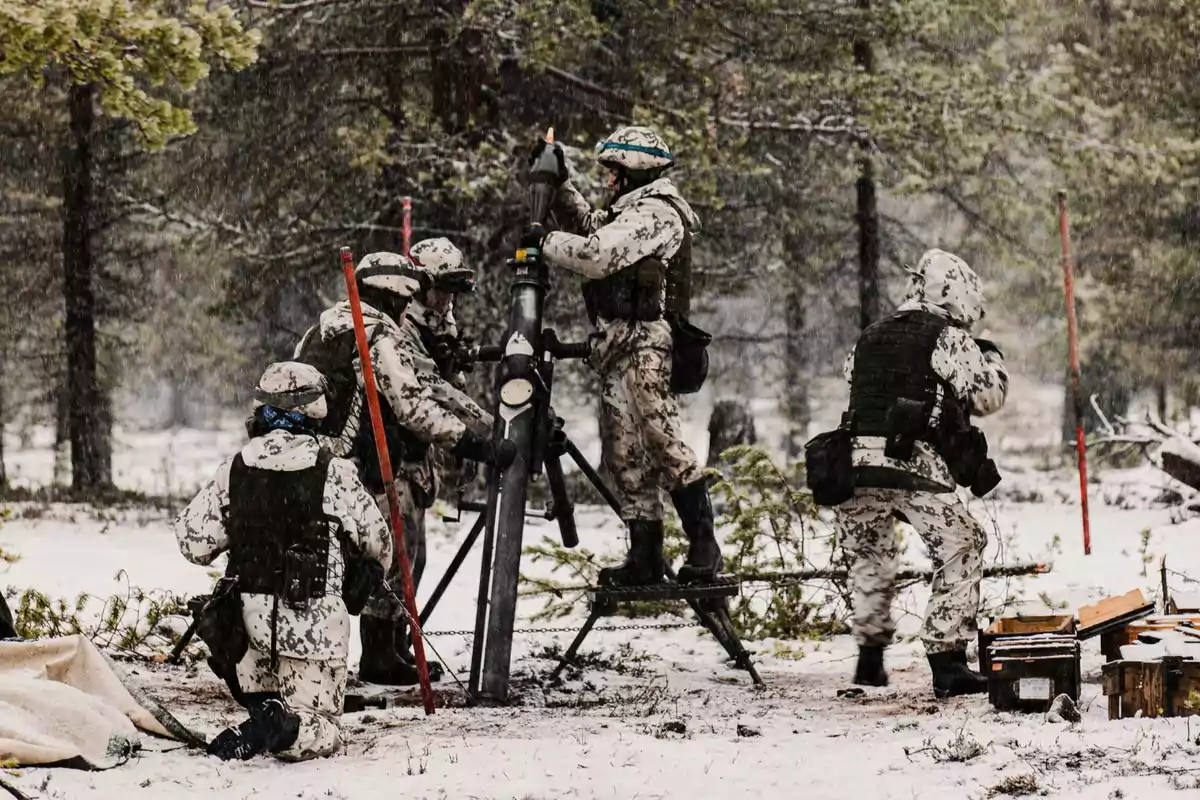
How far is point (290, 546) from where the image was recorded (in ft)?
21.9

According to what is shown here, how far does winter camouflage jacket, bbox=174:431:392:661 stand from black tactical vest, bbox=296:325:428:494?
1372mm

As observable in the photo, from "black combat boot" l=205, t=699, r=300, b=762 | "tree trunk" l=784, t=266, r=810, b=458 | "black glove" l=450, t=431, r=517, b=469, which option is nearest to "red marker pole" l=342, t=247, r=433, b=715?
"black glove" l=450, t=431, r=517, b=469

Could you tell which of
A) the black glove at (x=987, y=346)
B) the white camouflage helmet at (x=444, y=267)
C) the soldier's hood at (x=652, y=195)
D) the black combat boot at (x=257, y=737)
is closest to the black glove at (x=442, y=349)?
the white camouflage helmet at (x=444, y=267)

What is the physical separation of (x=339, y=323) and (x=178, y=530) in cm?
187

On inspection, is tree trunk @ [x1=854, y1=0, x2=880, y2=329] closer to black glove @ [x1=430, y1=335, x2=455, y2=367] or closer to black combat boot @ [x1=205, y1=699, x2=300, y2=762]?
black glove @ [x1=430, y1=335, x2=455, y2=367]

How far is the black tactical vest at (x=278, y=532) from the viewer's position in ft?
21.9

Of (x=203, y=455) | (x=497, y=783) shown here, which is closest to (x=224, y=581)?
(x=497, y=783)

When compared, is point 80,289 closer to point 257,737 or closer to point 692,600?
point 692,600

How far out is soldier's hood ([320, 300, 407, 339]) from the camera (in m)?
8.26

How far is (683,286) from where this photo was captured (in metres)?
8.63

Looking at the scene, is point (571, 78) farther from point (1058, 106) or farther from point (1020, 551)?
point (1020, 551)

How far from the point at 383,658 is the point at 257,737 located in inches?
94.2

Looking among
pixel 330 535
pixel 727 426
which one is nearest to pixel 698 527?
pixel 330 535

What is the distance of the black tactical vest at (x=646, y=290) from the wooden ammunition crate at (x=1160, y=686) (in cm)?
314
